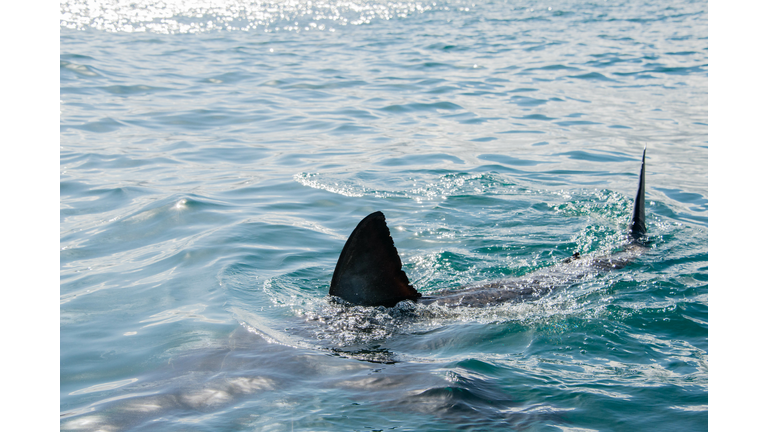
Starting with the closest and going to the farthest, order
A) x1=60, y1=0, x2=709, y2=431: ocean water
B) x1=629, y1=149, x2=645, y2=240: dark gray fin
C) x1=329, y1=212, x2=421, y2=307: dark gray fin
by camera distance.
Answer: x1=60, y1=0, x2=709, y2=431: ocean water < x1=329, y1=212, x2=421, y2=307: dark gray fin < x1=629, y1=149, x2=645, y2=240: dark gray fin

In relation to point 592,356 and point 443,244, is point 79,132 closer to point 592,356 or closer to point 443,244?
point 443,244

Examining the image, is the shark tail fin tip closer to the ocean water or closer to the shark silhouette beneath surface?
the ocean water

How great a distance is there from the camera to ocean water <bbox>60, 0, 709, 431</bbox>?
3660 mm

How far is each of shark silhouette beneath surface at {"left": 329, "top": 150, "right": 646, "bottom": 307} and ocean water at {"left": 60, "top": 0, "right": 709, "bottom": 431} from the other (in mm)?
124

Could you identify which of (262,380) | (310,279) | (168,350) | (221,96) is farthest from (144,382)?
(221,96)

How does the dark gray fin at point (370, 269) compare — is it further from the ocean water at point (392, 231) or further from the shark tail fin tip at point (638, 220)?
the shark tail fin tip at point (638, 220)

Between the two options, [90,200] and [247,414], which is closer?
[247,414]

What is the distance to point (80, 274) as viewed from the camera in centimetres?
562

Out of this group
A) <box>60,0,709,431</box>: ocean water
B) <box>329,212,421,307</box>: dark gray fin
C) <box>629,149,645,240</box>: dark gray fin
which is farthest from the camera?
<box>629,149,645,240</box>: dark gray fin

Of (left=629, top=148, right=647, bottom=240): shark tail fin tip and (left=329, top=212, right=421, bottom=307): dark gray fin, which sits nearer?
(left=329, top=212, right=421, bottom=307): dark gray fin

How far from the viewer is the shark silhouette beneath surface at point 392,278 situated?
14.3 feet

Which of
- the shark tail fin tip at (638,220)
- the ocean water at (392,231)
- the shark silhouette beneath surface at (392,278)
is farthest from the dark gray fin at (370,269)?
the shark tail fin tip at (638,220)

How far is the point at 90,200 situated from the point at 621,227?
246 inches

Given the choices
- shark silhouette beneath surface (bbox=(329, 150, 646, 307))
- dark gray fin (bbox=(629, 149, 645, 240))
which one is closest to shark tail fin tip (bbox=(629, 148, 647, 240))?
dark gray fin (bbox=(629, 149, 645, 240))
